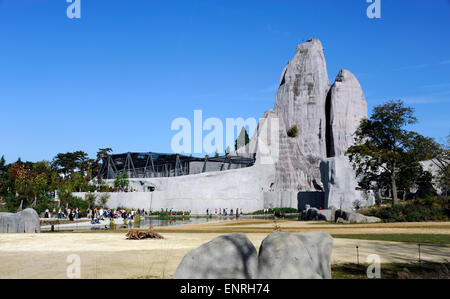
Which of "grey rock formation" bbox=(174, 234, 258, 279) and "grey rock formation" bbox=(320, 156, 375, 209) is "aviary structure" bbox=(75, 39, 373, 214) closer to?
"grey rock formation" bbox=(320, 156, 375, 209)

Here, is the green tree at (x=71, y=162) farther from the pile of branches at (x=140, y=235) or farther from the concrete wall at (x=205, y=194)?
the pile of branches at (x=140, y=235)

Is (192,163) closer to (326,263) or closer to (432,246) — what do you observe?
(432,246)

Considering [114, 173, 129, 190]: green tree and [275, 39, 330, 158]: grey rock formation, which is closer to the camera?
[114, 173, 129, 190]: green tree

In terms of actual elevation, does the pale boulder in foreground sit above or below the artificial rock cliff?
below

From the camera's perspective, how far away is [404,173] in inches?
1699

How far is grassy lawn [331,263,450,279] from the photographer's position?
417 inches

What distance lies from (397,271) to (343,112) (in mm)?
90143

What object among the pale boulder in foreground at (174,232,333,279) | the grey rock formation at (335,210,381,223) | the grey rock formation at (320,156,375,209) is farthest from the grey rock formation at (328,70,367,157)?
the pale boulder in foreground at (174,232,333,279)

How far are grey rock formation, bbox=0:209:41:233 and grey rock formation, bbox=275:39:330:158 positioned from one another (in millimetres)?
74996

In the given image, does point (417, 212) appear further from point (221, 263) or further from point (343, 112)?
point (343, 112)

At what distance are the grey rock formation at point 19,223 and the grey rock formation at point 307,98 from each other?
75.0 m

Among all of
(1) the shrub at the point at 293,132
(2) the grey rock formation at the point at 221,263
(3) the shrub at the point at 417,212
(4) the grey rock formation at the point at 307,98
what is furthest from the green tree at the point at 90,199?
(4) the grey rock formation at the point at 307,98
